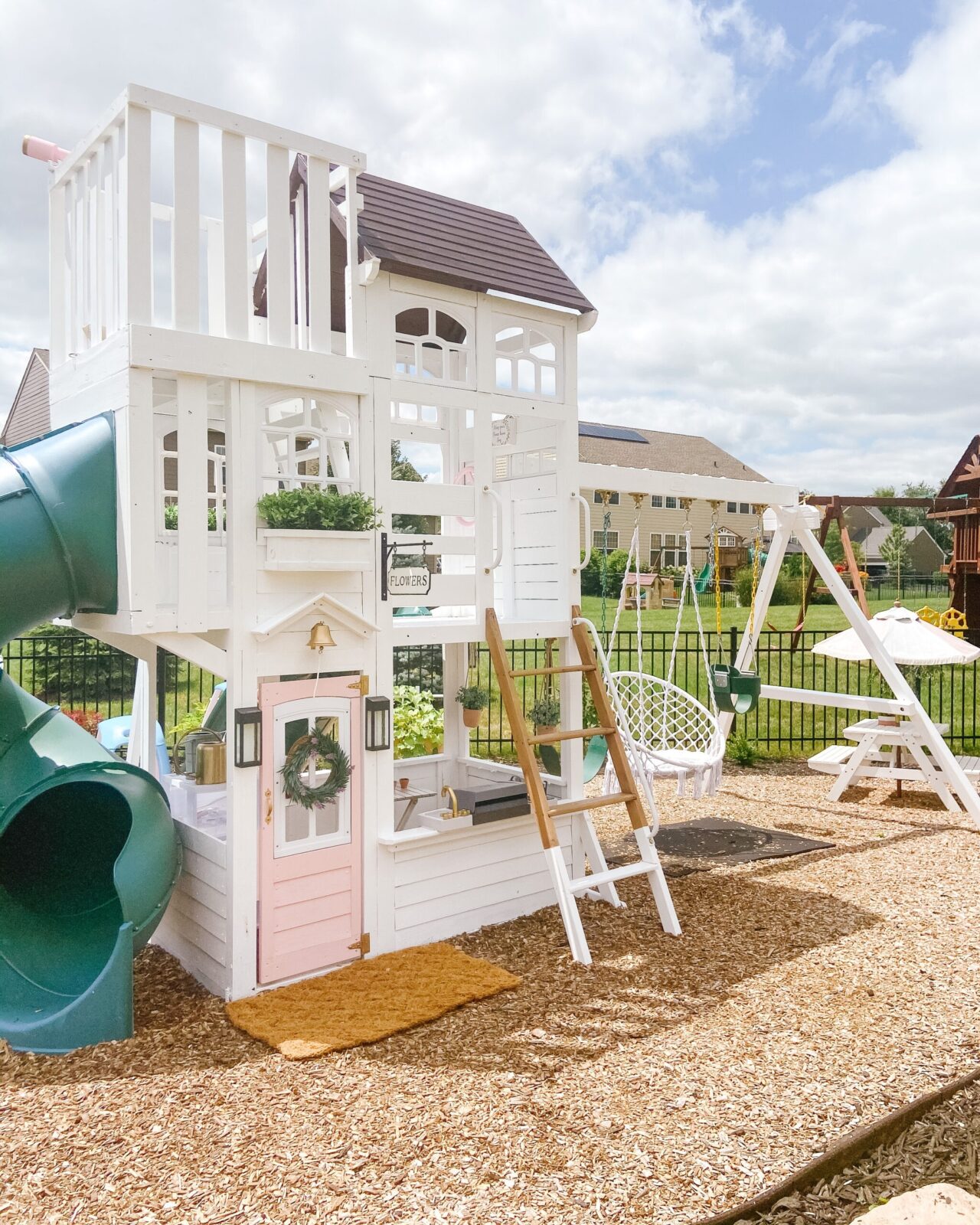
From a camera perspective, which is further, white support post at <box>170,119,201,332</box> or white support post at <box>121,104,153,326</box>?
white support post at <box>170,119,201,332</box>

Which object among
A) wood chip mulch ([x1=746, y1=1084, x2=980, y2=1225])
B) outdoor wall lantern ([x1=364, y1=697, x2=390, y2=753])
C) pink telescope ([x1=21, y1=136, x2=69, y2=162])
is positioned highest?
pink telescope ([x1=21, y1=136, x2=69, y2=162])

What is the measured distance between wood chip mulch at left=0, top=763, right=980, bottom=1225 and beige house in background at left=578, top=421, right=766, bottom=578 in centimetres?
2698

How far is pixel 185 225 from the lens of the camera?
5047 millimetres

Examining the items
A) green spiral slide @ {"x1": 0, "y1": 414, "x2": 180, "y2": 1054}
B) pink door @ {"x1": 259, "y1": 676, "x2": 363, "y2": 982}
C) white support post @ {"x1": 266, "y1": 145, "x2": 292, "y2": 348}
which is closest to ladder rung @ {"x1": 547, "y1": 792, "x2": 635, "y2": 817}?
pink door @ {"x1": 259, "y1": 676, "x2": 363, "y2": 982}

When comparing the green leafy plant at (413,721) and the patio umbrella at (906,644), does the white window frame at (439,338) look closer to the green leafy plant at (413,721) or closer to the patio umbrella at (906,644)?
the green leafy plant at (413,721)

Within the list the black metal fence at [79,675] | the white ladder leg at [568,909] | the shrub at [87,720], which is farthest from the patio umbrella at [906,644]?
the shrub at [87,720]

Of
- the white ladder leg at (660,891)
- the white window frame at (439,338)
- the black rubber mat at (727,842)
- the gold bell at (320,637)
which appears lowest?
the black rubber mat at (727,842)

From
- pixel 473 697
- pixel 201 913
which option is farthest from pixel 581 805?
pixel 201 913

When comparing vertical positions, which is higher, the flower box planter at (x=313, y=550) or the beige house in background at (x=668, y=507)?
the beige house in background at (x=668, y=507)

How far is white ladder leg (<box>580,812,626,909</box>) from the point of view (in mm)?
6457

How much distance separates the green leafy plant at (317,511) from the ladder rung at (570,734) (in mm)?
1712

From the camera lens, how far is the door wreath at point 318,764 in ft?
A: 17.7

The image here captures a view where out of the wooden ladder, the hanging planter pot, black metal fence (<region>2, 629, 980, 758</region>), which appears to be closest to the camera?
the wooden ladder

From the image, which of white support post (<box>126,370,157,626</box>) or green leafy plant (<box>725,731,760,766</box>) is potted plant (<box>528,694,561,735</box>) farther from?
green leafy plant (<box>725,731,760,766</box>)
